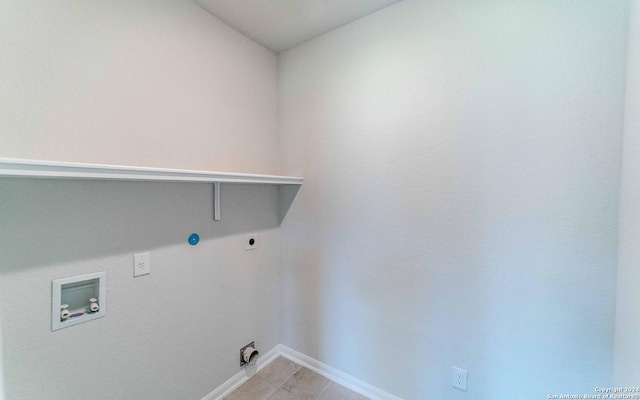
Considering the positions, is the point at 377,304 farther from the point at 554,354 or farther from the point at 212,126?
the point at 212,126

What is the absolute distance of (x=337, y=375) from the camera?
1.76 metres

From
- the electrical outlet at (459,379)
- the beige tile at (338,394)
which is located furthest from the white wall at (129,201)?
the electrical outlet at (459,379)

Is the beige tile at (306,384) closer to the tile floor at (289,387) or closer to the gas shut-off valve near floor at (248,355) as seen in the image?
the tile floor at (289,387)

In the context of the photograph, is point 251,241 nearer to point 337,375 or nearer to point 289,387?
point 289,387

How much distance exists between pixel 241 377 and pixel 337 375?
68 cm

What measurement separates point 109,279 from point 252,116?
1300mm

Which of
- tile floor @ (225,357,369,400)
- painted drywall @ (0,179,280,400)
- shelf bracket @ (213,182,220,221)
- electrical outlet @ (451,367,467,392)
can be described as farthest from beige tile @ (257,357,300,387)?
shelf bracket @ (213,182,220,221)

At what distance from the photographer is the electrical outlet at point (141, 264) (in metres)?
1.23

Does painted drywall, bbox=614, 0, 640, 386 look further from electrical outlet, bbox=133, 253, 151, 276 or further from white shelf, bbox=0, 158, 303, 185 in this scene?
electrical outlet, bbox=133, 253, 151, 276

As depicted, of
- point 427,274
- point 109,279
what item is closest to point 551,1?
point 427,274

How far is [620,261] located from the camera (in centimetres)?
97

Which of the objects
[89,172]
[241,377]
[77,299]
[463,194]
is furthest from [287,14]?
[241,377]

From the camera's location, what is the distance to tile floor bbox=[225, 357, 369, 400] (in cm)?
162

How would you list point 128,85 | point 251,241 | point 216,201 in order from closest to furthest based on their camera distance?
point 128,85 < point 216,201 < point 251,241
